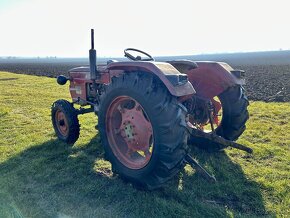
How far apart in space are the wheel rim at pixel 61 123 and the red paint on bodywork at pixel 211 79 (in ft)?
7.71

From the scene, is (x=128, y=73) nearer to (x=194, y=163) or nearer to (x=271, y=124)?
(x=194, y=163)

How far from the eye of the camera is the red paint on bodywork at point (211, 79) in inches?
145

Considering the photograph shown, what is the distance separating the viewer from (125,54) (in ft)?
13.2

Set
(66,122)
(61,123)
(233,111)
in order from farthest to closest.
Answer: (61,123) < (66,122) < (233,111)

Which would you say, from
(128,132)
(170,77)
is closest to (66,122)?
(128,132)

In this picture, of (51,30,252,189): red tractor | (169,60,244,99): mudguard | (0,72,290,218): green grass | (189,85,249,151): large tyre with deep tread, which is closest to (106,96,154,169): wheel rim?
(51,30,252,189): red tractor

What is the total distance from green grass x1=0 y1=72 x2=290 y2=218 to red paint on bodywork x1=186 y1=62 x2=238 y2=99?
999 mm

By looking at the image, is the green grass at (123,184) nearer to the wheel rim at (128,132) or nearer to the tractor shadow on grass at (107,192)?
the tractor shadow on grass at (107,192)

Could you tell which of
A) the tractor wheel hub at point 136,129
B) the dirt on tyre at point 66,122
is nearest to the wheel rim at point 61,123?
the dirt on tyre at point 66,122

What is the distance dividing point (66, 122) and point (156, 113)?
7.76ft

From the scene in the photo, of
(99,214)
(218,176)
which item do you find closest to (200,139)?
(218,176)

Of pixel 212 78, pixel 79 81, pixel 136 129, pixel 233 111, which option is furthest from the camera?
pixel 79 81

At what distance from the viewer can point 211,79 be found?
3777 millimetres

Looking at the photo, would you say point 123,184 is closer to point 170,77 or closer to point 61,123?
point 170,77
